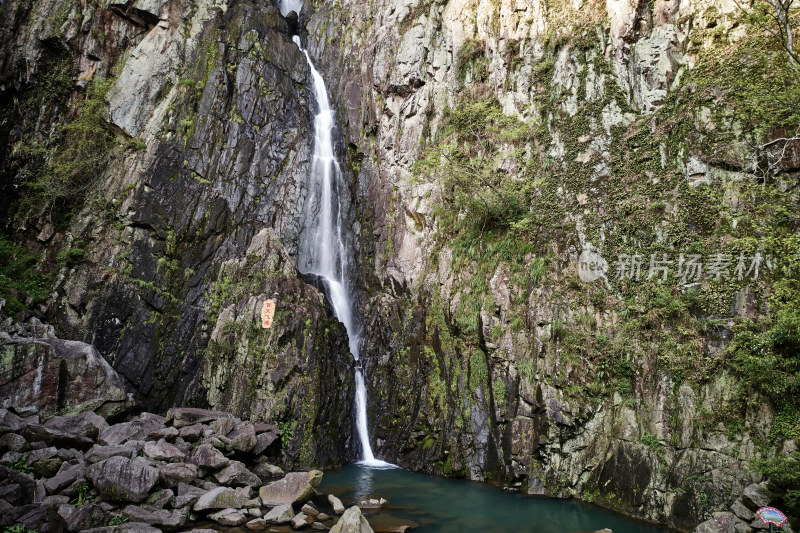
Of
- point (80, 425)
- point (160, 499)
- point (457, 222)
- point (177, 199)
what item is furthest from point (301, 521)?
point (177, 199)

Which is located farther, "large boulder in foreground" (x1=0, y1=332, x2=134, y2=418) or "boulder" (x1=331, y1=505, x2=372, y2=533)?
"large boulder in foreground" (x1=0, y1=332, x2=134, y2=418)

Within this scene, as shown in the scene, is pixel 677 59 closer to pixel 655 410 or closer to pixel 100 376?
pixel 655 410

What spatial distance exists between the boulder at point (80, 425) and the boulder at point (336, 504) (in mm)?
6318

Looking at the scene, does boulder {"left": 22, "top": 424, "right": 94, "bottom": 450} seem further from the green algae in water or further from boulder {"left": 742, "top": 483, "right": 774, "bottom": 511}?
boulder {"left": 742, "top": 483, "right": 774, "bottom": 511}

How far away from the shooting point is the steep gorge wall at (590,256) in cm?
1025

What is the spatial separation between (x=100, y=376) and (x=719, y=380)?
673 inches

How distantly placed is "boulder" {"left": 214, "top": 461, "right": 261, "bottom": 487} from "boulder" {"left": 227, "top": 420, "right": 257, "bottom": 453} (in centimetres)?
115

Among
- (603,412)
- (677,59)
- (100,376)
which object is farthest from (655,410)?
(100,376)

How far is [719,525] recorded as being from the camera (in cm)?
848

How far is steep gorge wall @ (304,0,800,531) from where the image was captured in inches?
404

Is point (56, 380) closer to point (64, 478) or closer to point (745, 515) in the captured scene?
point (64, 478)

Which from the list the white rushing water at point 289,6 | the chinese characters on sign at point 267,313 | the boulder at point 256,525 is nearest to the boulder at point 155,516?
the boulder at point 256,525

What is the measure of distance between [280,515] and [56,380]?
8.54 m

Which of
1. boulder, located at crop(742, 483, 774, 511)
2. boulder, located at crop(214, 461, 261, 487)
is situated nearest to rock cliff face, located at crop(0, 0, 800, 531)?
boulder, located at crop(742, 483, 774, 511)
